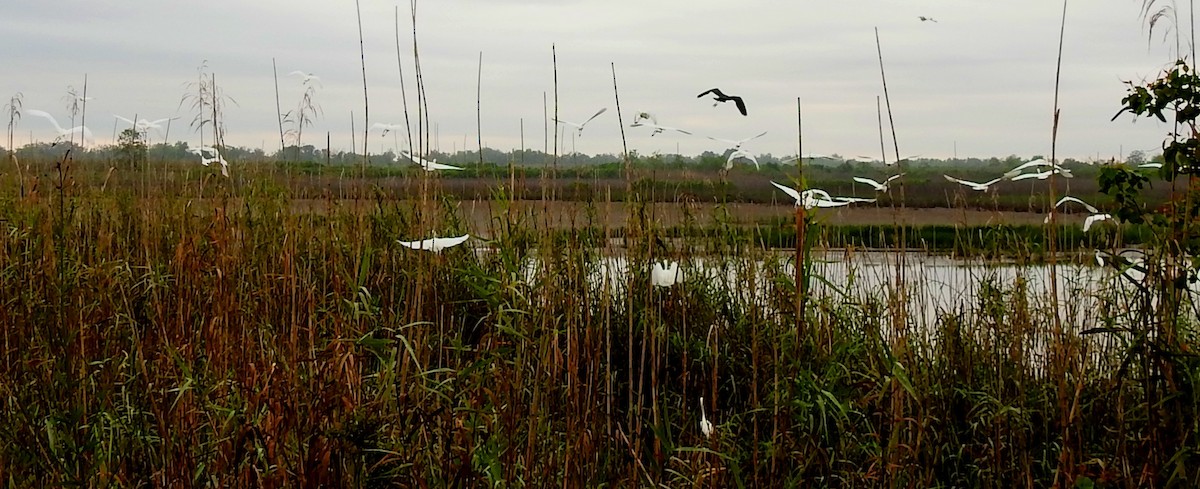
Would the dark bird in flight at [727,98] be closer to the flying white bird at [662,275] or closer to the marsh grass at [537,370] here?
the marsh grass at [537,370]

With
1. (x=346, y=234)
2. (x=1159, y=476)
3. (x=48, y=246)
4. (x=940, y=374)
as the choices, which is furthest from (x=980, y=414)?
(x=48, y=246)

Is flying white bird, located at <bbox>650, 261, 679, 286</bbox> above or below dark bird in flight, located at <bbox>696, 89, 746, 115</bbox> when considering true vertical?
below

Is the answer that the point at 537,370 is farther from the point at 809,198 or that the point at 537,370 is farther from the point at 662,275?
the point at 662,275

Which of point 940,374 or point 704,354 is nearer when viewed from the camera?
point 940,374

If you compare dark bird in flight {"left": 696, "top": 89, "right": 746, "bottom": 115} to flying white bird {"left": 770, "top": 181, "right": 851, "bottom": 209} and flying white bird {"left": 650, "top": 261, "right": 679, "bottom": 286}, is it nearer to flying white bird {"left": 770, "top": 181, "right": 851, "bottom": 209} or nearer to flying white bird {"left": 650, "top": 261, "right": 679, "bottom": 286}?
flying white bird {"left": 770, "top": 181, "right": 851, "bottom": 209}

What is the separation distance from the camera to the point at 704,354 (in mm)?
3291

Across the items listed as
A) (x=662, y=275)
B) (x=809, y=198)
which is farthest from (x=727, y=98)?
(x=662, y=275)

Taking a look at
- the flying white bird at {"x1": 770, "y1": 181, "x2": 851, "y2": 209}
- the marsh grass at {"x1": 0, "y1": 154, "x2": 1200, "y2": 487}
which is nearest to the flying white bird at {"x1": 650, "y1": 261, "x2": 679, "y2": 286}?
the marsh grass at {"x1": 0, "y1": 154, "x2": 1200, "y2": 487}

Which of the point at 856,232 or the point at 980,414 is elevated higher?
the point at 856,232

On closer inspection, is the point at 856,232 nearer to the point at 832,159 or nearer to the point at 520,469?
the point at 832,159

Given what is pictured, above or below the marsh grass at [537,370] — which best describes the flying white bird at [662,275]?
above

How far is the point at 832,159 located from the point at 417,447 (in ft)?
5.15

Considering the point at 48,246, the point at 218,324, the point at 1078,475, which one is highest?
the point at 48,246

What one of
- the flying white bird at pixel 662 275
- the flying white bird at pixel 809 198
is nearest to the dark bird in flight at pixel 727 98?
the flying white bird at pixel 809 198
